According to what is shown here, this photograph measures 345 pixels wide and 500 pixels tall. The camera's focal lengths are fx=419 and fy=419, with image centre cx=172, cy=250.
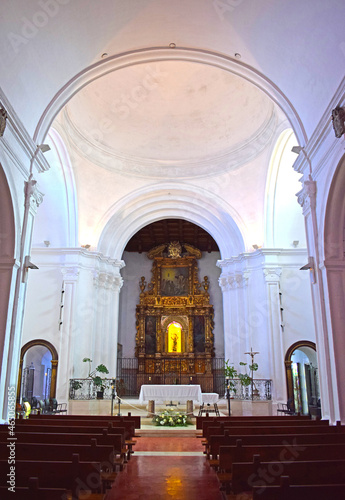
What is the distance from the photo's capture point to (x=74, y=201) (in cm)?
1541

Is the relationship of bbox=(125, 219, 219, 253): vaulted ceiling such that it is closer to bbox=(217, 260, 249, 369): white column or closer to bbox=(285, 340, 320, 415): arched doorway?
bbox=(217, 260, 249, 369): white column

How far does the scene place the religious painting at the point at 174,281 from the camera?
23828mm

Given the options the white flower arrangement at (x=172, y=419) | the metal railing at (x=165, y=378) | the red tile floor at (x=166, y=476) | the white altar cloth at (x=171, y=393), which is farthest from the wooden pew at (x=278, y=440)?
the metal railing at (x=165, y=378)

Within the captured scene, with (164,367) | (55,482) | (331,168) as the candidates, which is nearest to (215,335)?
(164,367)

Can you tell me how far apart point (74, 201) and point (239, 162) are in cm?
647

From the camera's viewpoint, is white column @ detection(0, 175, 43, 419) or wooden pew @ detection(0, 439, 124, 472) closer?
wooden pew @ detection(0, 439, 124, 472)

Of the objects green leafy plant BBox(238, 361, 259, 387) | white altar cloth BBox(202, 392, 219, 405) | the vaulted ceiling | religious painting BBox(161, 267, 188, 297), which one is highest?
the vaulted ceiling

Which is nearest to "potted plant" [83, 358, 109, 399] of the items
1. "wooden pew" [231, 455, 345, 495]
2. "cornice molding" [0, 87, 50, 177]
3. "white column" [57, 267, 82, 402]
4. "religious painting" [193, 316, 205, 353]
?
"white column" [57, 267, 82, 402]

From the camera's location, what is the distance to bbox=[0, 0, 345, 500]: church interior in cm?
777

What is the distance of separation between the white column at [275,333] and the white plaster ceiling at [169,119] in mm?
4601

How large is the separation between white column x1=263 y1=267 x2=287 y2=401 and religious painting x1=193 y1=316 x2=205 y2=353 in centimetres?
827

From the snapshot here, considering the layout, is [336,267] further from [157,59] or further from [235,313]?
[235,313]

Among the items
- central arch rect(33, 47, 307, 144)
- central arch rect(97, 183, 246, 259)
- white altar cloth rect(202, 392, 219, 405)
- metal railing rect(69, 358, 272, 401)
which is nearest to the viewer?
central arch rect(33, 47, 307, 144)

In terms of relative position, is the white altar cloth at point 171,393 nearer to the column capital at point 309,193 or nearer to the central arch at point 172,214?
the central arch at point 172,214
